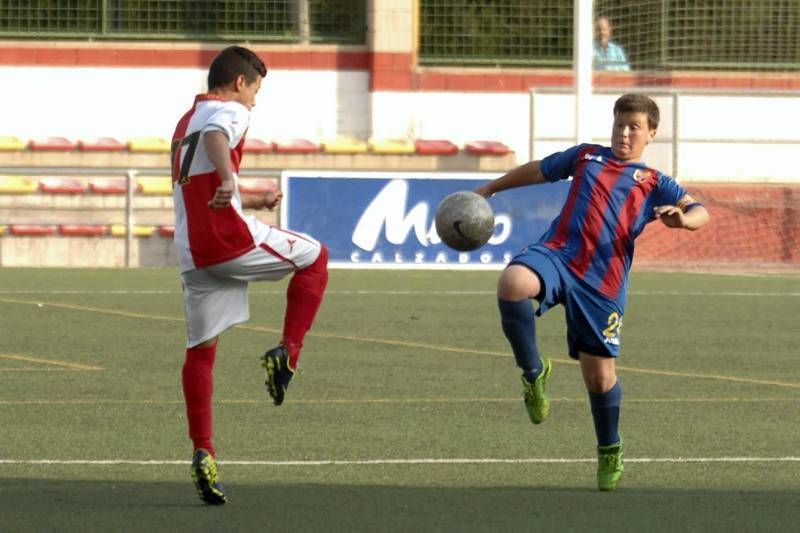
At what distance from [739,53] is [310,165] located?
6.95 m


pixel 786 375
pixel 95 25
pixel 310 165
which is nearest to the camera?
pixel 786 375

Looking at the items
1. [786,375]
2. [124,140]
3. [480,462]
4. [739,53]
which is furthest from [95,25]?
[480,462]


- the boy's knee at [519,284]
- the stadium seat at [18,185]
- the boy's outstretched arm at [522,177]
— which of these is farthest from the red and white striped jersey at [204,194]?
the stadium seat at [18,185]

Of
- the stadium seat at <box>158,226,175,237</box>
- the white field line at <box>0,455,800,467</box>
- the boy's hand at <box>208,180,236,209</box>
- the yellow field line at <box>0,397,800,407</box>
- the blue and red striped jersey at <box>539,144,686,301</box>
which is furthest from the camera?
the stadium seat at <box>158,226,175,237</box>

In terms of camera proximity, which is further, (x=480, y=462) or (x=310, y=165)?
(x=310, y=165)

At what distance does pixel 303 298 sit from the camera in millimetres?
7684

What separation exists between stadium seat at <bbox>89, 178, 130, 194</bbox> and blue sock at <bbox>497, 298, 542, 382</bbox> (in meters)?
15.5

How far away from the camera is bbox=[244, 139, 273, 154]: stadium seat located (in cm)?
2616

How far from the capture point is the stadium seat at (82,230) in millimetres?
22891

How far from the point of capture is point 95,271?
70.9ft

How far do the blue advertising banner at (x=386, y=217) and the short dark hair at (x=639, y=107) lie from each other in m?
13.1

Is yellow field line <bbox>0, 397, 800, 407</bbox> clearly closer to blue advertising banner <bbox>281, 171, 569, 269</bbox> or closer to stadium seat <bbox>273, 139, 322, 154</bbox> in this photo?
blue advertising banner <bbox>281, 171, 569, 269</bbox>

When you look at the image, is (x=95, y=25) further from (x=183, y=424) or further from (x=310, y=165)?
(x=183, y=424)

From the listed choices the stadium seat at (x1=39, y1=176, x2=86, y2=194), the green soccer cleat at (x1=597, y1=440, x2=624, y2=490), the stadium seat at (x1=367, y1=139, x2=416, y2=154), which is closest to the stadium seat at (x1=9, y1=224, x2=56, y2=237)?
the stadium seat at (x1=39, y1=176, x2=86, y2=194)
